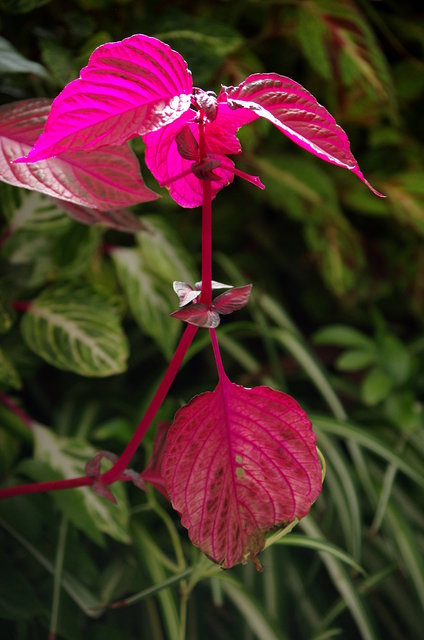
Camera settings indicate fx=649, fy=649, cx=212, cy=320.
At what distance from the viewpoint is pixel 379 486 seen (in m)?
0.74

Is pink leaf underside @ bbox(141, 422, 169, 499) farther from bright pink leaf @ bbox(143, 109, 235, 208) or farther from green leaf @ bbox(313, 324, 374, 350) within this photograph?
green leaf @ bbox(313, 324, 374, 350)

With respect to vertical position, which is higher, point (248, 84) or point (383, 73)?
point (248, 84)

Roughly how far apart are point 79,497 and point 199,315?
0.32 meters

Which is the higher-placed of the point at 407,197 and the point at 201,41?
the point at 201,41

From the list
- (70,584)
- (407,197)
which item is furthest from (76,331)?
(407,197)

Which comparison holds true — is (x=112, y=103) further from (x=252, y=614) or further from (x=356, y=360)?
(x=356, y=360)

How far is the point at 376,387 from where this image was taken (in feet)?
2.68

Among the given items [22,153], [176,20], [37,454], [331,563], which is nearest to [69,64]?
[176,20]

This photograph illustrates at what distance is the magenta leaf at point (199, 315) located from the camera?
11.1 inches

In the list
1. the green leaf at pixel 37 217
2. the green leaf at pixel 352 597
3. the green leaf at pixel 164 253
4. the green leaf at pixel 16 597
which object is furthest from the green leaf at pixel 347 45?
the green leaf at pixel 16 597

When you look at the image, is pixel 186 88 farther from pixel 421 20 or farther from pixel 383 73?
pixel 421 20

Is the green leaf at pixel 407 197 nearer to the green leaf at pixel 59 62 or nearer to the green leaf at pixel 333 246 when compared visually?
the green leaf at pixel 333 246

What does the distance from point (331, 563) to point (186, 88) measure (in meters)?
0.48

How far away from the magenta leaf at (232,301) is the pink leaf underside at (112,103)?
0.28 ft
